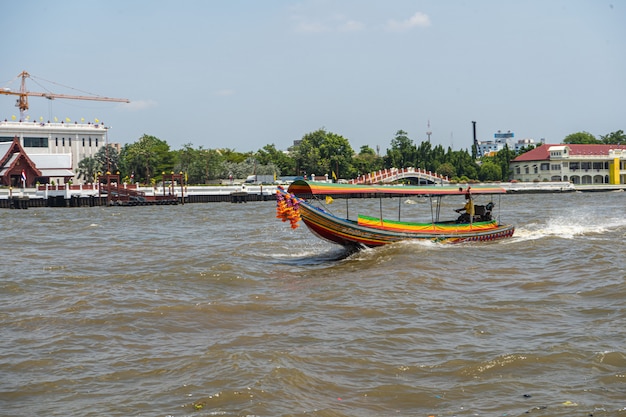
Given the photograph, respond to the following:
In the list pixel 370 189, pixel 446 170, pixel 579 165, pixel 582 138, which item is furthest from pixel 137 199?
pixel 582 138

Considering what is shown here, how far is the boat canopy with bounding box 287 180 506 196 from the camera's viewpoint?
1858 cm

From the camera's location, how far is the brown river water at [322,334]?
8.12 meters

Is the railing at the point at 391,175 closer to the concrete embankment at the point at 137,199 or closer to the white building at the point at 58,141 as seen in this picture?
the concrete embankment at the point at 137,199

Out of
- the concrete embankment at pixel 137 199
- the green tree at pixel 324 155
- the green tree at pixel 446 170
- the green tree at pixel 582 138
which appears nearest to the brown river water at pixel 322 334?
the concrete embankment at pixel 137 199

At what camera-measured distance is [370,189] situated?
2006cm

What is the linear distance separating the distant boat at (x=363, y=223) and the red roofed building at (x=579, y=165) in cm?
7088

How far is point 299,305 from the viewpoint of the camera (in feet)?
43.2

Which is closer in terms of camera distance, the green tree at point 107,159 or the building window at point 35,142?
the building window at point 35,142

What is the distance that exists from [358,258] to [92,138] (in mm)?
73613

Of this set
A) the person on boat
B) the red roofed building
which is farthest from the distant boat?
the red roofed building

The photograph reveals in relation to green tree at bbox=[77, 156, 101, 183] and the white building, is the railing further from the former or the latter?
the white building

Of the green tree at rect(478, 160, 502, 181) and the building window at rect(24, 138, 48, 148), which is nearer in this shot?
the building window at rect(24, 138, 48, 148)

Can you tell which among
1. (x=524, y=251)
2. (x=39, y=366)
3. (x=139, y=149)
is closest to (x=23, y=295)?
(x=39, y=366)

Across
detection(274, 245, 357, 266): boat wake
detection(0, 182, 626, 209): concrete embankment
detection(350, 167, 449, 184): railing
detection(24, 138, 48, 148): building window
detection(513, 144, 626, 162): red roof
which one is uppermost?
detection(24, 138, 48, 148): building window
